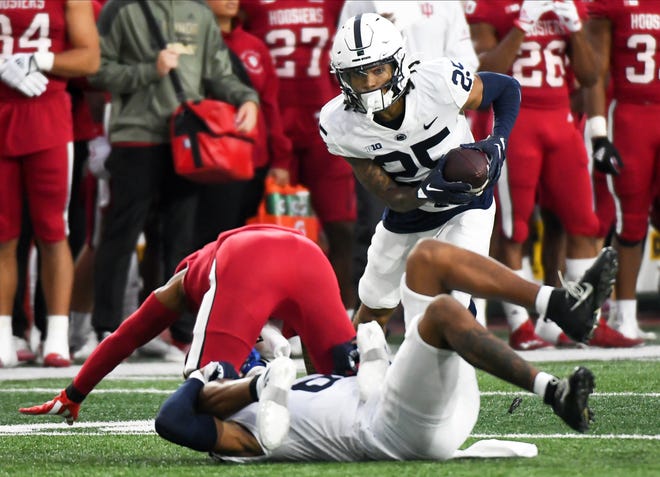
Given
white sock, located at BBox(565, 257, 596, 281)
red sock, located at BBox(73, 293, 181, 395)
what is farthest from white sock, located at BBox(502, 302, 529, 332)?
red sock, located at BBox(73, 293, 181, 395)

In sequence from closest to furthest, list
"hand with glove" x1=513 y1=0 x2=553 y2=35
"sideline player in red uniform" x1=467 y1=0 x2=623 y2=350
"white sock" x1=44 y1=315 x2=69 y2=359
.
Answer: "white sock" x1=44 y1=315 x2=69 y2=359 < "hand with glove" x1=513 y1=0 x2=553 y2=35 < "sideline player in red uniform" x1=467 y1=0 x2=623 y2=350

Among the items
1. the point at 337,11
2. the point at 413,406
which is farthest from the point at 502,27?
the point at 413,406

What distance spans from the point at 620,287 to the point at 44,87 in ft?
10.9

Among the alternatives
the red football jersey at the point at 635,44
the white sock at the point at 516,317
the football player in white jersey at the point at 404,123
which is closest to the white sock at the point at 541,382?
the football player in white jersey at the point at 404,123

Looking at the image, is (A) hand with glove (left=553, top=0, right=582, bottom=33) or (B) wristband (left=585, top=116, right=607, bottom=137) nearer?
(A) hand with glove (left=553, top=0, right=582, bottom=33)

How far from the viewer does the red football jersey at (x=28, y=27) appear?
7270 mm

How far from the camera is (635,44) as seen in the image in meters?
7.95

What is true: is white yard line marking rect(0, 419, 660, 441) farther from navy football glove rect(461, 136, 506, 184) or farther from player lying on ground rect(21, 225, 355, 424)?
navy football glove rect(461, 136, 506, 184)

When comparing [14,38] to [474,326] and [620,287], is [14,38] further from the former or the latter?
[474,326]

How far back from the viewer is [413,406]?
157 inches

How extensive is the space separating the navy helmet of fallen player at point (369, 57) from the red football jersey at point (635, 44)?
10.1ft

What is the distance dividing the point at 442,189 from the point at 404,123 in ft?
1.54

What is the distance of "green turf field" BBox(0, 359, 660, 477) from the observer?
399 cm

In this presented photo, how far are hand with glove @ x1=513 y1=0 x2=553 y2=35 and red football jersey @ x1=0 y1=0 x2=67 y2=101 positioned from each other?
236 cm
